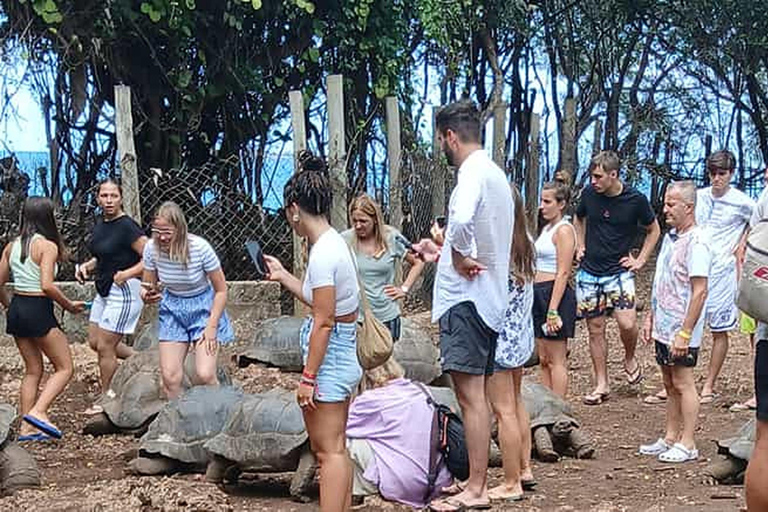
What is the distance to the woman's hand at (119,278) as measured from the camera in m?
7.17

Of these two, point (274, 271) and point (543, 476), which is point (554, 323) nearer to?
point (543, 476)

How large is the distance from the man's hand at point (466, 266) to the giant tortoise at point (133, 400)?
2933 mm

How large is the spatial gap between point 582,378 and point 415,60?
24.0 feet

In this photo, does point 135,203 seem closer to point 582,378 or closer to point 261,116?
point 261,116

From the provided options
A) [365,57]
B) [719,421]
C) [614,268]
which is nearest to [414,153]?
[365,57]

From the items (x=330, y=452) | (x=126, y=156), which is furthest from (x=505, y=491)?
(x=126, y=156)

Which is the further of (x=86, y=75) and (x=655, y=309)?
(x=86, y=75)

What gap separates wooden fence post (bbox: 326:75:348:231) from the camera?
1043 cm

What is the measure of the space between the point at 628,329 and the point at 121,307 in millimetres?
3628

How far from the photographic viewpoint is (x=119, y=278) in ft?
23.6

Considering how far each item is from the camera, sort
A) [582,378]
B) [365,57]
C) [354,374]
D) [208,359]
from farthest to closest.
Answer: [365,57]
[582,378]
[208,359]
[354,374]

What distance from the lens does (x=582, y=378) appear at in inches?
356

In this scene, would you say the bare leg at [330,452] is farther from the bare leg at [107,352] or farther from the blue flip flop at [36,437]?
the bare leg at [107,352]

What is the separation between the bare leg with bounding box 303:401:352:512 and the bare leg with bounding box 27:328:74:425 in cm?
302
